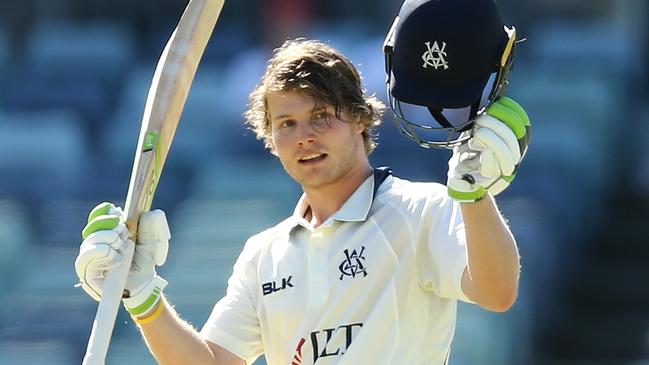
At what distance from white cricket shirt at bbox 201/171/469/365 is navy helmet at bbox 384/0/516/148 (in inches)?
10.7

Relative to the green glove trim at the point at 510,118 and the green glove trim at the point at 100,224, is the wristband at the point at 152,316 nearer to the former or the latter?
the green glove trim at the point at 100,224

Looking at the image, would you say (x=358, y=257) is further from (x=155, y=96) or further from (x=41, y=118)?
(x=41, y=118)

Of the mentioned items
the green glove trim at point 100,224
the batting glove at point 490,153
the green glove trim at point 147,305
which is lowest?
the green glove trim at point 147,305

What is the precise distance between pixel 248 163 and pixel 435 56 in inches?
128

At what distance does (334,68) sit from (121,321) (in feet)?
7.94

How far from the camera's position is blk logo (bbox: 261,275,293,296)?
2.72m

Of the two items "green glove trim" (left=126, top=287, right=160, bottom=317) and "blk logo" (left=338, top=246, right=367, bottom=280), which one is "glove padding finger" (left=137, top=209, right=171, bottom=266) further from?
"blk logo" (left=338, top=246, right=367, bottom=280)

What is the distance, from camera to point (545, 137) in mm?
5582

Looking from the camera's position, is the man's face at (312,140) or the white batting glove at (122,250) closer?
the white batting glove at (122,250)

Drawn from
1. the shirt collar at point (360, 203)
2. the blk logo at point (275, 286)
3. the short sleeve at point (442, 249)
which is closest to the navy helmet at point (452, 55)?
the short sleeve at point (442, 249)

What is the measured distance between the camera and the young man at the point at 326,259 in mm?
2588

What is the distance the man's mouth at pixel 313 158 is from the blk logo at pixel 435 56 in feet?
1.38

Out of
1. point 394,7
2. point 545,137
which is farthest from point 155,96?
point 394,7

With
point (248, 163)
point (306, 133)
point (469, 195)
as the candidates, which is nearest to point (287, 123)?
point (306, 133)
